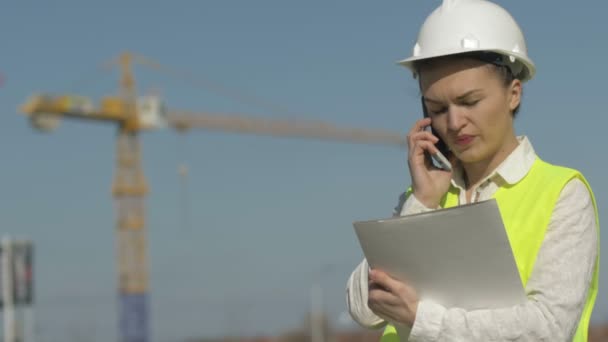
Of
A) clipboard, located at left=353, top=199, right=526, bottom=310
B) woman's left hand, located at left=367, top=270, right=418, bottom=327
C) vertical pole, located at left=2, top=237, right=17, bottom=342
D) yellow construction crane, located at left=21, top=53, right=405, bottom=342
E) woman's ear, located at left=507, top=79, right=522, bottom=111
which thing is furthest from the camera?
yellow construction crane, located at left=21, top=53, right=405, bottom=342

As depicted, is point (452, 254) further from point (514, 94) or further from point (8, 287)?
point (8, 287)

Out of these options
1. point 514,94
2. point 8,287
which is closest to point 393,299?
point 514,94

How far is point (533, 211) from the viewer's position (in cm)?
329

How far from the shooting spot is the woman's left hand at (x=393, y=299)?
3.20m

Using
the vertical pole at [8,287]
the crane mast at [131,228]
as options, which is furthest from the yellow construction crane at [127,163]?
the vertical pole at [8,287]

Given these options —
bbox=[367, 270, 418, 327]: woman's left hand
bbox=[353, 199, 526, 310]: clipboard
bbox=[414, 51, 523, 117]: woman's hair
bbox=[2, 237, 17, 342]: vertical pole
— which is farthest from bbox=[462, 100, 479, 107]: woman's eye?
bbox=[2, 237, 17, 342]: vertical pole

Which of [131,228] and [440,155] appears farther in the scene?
[131,228]

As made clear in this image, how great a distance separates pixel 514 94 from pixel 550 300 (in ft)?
2.18

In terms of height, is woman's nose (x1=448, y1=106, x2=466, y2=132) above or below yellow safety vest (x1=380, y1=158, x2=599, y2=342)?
above

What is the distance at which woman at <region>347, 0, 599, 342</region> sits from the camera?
10.3 feet

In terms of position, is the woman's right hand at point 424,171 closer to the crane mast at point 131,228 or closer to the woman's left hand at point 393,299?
the woman's left hand at point 393,299

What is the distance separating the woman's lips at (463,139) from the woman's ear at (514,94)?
0.55 ft

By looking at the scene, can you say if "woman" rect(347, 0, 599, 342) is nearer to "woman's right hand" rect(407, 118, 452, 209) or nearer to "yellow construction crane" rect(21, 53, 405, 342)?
"woman's right hand" rect(407, 118, 452, 209)

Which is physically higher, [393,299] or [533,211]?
[533,211]
